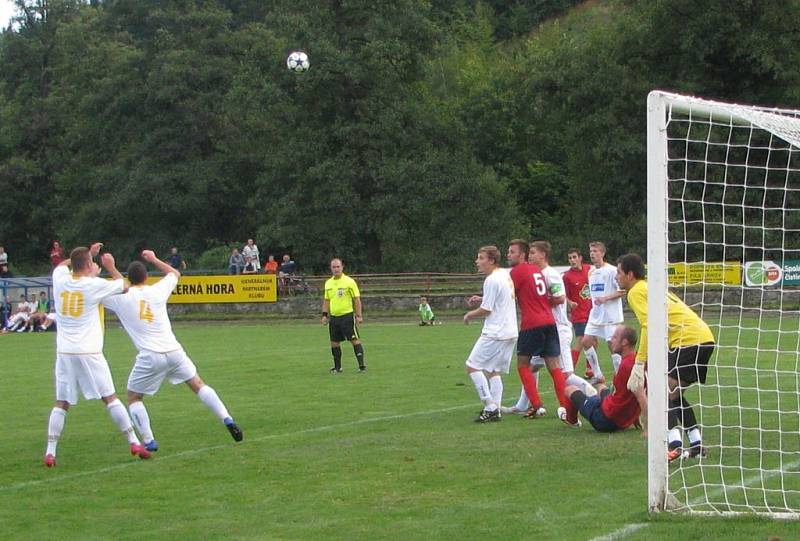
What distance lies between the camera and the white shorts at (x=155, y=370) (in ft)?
36.9

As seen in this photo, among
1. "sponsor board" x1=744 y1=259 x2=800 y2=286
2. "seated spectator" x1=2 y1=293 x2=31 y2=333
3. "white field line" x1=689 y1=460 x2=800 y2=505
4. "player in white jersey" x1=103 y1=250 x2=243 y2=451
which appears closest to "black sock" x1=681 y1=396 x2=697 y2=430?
"white field line" x1=689 y1=460 x2=800 y2=505

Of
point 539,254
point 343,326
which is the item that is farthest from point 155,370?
point 343,326

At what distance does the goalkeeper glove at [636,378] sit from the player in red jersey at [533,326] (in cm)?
255

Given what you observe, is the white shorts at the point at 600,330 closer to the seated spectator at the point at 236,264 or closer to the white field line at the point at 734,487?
the white field line at the point at 734,487

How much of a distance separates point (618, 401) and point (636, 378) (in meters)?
1.10

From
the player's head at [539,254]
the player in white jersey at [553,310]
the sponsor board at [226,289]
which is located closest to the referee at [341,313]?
the player in white jersey at [553,310]

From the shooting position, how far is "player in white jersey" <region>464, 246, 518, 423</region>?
12.7 m

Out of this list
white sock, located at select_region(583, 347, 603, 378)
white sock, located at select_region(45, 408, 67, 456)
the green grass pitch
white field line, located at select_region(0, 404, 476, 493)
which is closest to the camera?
the green grass pitch

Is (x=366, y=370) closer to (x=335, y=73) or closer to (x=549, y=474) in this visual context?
(x=549, y=474)

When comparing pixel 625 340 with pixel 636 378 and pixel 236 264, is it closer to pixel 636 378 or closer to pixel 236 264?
pixel 636 378

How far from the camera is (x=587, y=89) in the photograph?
44.3 meters

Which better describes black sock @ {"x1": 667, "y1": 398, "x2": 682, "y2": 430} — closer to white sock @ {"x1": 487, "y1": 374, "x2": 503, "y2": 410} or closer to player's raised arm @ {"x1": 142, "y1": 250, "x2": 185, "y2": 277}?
white sock @ {"x1": 487, "y1": 374, "x2": 503, "y2": 410}

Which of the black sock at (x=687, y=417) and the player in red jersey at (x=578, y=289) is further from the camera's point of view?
the player in red jersey at (x=578, y=289)

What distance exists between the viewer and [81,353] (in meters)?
10.9
